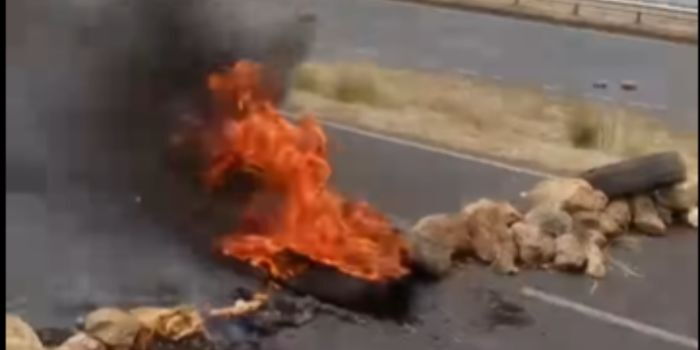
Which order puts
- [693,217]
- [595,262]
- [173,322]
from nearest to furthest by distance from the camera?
[693,217], [595,262], [173,322]

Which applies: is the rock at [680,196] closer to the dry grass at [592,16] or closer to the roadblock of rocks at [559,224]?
the roadblock of rocks at [559,224]

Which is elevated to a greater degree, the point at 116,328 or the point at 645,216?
the point at 645,216

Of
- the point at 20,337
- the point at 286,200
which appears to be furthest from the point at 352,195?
the point at 20,337

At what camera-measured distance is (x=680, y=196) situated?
4.48ft

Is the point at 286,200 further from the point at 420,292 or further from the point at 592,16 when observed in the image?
the point at 592,16

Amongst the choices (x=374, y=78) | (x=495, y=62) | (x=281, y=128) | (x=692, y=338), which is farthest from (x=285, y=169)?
(x=692, y=338)

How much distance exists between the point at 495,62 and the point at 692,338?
35cm

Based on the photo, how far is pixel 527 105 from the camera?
57.5 inches

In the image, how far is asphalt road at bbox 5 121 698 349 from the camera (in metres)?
1.41

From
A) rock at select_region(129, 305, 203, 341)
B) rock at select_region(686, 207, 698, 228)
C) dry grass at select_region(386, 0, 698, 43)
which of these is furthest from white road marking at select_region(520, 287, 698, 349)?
rock at select_region(129, 305, 203, 341)

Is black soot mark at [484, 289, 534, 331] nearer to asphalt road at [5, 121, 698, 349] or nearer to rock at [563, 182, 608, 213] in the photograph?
asphalt road at [5, 121, 698, 349]

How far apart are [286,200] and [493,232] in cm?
27

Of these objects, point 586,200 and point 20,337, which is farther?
point 20,337

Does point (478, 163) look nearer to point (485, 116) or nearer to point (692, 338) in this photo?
point (485, 116)
